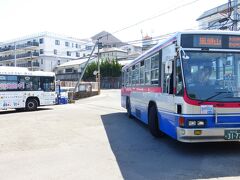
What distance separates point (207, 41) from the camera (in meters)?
7.06

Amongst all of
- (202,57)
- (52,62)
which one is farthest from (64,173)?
(52,62)

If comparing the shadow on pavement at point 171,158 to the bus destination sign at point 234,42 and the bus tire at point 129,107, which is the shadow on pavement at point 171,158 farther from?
the bus tire at point 129,107

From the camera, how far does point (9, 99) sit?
1959 centimetres

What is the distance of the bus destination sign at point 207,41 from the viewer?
700 centimetres

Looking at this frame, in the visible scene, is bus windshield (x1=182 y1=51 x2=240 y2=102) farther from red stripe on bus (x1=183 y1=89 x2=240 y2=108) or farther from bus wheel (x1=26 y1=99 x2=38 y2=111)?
bus wheel (x1=26 y1=99 x2=38 y2=111)

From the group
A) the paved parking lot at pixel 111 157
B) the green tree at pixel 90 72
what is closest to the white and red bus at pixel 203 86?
the paved parking lot at pixel 111 157

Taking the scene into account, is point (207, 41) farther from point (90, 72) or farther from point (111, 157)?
point (90, 72)

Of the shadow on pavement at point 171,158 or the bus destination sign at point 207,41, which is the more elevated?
the bus destination sign at point 207,41

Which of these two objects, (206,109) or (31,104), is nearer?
(206,109)

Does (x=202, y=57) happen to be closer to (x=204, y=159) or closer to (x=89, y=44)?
(x=204, y=159)

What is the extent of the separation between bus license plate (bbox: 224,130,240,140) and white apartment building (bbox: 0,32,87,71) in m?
71.9

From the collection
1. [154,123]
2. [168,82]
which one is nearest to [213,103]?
[168,82]

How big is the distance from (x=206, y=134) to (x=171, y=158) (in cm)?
100

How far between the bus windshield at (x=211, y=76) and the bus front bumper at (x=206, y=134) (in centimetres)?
68
